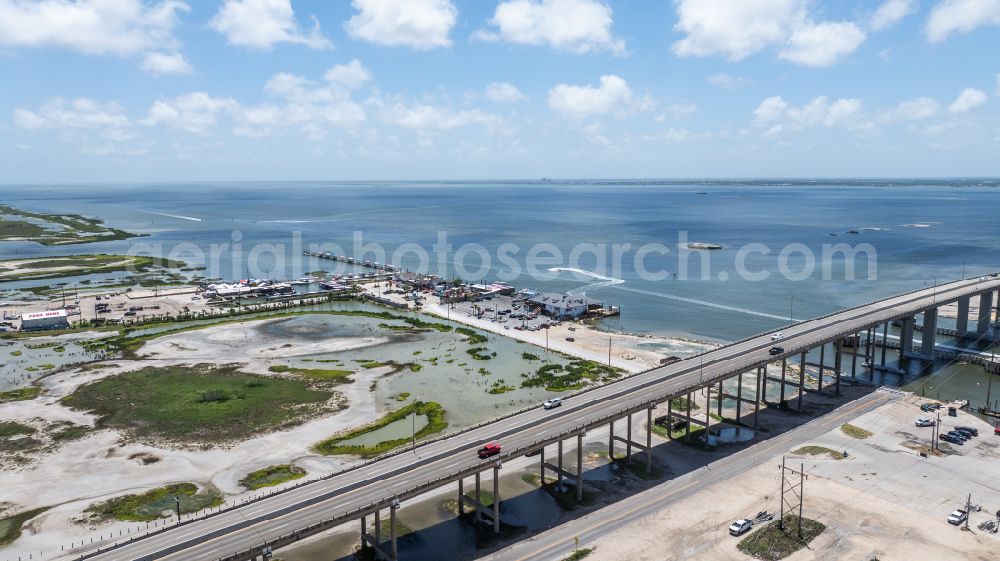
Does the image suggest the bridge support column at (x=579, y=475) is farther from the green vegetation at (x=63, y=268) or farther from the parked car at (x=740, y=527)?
the green vegetation at (x=63, y=268)

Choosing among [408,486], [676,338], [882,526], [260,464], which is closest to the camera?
[408,486]

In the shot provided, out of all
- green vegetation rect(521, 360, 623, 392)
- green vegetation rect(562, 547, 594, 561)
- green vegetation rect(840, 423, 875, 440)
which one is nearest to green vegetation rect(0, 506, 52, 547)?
green vegetation rect(562, 547, 594, 561)

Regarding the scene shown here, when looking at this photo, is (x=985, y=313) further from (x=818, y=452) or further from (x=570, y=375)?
(x=570, y=375)

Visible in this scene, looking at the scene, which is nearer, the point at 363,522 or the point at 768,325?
the point at 363,522

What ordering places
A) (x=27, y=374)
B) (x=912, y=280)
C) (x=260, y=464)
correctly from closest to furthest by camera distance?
(x=260, y=464) → (x=27, y=374) → (x=912, y=280)

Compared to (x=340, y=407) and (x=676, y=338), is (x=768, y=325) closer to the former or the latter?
(x=676, y=338)

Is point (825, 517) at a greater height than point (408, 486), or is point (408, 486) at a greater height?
point (408, 486)

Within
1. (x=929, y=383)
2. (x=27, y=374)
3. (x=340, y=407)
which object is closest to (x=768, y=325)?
(x=929, y=383)

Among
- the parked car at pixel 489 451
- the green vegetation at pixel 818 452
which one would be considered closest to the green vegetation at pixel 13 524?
the parked car at pixel 489 451
